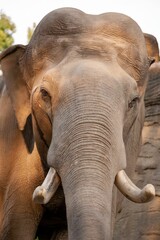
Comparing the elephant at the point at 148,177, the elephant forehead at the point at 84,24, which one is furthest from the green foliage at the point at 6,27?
the elephant forehead at the point at 84,24

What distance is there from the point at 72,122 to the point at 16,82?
1343 millimetres

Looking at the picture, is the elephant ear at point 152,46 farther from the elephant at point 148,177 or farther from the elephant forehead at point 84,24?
the elephant at point 148,177

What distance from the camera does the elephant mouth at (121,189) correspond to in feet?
23.3

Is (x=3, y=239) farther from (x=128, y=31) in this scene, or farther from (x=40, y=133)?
(x=128, y=31)

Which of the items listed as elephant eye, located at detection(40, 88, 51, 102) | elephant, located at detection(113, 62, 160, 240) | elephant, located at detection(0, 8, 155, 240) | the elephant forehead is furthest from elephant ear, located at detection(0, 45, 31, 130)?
elephant, located at detection(113, 62, 160, 240)

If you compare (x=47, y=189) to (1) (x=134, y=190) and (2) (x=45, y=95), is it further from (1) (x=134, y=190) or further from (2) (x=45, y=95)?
(2) (x=45, y=95)

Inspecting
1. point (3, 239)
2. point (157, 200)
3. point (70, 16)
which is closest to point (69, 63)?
point (70, 16)

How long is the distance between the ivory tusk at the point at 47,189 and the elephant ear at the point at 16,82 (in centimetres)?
116

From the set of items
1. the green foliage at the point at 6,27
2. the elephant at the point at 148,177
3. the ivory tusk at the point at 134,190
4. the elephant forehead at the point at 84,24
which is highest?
the elephant forehead at the point at 84,24

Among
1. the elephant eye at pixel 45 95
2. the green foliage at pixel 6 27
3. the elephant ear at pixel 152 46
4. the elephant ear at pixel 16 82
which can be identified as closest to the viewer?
the elephant eye at pixel 45 95

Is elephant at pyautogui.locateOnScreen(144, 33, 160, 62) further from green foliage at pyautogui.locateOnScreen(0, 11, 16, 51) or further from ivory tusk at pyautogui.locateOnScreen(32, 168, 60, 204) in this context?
green foliage at pyautogui.locateOnScreen(0, 11, 16, 51)

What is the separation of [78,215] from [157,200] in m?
4.73

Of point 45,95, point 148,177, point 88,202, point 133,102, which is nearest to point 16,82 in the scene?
point 45,95

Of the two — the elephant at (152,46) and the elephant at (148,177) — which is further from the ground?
the elephant at (152,46)
